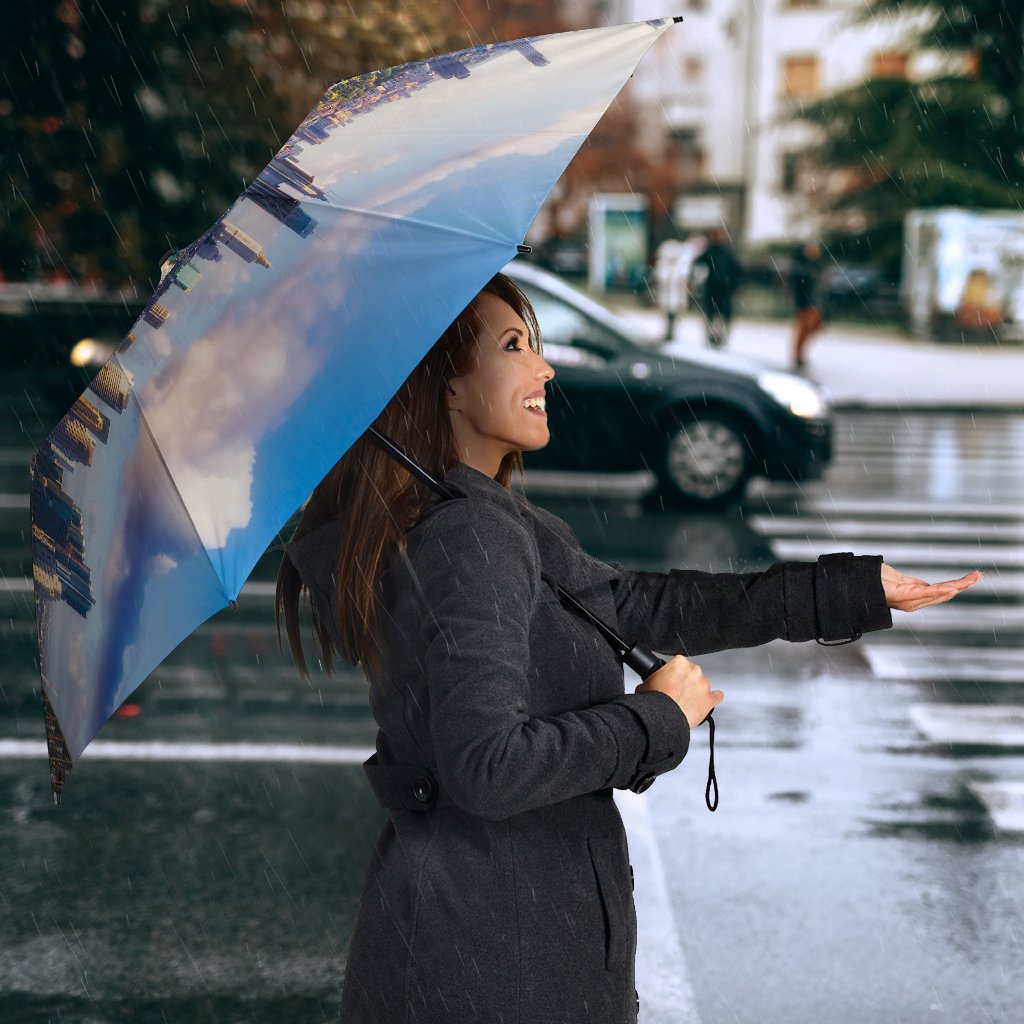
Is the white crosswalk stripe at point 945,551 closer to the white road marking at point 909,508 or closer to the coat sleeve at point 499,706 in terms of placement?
the white road marking at point 909,508

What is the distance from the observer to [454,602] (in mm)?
1948

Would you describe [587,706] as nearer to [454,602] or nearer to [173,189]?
[454,602]

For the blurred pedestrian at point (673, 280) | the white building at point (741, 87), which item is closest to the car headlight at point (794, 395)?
the blurred pedestrian at point (673, 280)

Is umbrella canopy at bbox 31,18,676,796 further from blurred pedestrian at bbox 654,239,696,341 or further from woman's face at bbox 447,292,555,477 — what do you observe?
blurred pedestrian at bbox 654,239,696,341

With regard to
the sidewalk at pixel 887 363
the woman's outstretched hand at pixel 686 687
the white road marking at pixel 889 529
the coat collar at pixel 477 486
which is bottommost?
the sidewalk at pixel 887 363

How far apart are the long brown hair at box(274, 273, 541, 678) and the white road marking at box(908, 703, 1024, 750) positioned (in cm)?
436

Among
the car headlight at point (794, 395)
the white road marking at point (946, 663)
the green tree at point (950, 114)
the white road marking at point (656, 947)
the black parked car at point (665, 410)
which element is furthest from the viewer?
the green tree at point (950, 114)

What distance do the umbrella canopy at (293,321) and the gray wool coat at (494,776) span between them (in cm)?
17

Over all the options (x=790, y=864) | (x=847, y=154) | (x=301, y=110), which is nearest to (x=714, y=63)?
(x=847, y=154)

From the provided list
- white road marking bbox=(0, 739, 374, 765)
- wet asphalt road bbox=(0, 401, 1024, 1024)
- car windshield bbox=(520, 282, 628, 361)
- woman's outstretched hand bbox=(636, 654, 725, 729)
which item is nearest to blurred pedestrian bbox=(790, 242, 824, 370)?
car windshield bbox=(520, 282, 628, 361)

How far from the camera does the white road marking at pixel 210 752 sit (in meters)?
5.79

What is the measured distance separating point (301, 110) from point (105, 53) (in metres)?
2.14

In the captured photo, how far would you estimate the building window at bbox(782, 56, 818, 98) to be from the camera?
60.8 metres

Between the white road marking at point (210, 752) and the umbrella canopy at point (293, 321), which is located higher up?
the umbrella canopy at point (293, 321)
